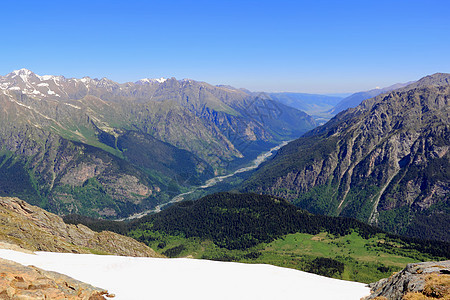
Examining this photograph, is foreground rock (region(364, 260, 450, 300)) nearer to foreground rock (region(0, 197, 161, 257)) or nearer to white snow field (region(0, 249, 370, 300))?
white snow field (region(0, 249, 370, 300))

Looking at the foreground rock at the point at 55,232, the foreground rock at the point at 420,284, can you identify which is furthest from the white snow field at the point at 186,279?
the foreground rock at the point at 55,232

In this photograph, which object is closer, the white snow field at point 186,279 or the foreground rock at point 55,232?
the white snow field at point 186,279

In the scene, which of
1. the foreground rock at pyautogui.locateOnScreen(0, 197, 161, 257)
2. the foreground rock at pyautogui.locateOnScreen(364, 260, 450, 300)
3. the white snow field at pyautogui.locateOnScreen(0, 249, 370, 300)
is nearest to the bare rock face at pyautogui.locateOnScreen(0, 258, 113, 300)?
the white snow field at pyautogui.locateOnScreen(0, 249, 370, 300)

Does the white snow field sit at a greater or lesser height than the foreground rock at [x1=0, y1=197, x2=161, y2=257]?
greater

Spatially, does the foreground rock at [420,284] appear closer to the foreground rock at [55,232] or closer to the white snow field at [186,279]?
the white snow field at [186,279]

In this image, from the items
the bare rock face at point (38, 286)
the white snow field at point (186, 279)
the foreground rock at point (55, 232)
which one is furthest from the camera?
the foreground rock at point (55, 232)

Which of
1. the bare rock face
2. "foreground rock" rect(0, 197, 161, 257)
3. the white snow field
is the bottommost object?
"foreground rock" rect(0, 197, 161, 257)
